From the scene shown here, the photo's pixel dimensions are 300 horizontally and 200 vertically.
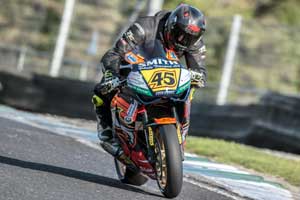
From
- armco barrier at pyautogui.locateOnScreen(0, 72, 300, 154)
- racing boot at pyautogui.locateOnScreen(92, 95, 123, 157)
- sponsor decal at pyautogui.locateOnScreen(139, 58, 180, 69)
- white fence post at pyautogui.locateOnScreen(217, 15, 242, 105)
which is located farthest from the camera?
white fence post at pyautogui.locateOnScreen(217, 15, 242, 105)

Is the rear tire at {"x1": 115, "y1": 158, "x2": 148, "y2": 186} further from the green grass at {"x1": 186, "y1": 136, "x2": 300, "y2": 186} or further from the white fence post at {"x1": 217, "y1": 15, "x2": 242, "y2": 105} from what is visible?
the white fence post at {"x1": 217, "y1": 15, "x2": 242, "y2": 105}

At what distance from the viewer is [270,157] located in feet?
44.2

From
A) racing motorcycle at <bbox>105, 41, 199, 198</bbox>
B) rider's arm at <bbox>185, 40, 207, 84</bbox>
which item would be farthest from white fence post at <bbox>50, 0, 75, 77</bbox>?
racing motorcycle at <bbox>105, 41, 199, 198</bbox>

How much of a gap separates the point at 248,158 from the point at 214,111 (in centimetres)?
529

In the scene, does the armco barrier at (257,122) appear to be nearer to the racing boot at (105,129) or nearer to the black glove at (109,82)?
the racing boot at (105,129)

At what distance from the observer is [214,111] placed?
17.9 m

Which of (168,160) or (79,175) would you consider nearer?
(168,160)

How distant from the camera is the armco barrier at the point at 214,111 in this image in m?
15.9

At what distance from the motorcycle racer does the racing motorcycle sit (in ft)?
0.32

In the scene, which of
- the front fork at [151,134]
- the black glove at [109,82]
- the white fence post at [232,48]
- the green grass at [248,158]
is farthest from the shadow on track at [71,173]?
the white fence post at [232,48]

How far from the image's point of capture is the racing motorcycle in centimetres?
771

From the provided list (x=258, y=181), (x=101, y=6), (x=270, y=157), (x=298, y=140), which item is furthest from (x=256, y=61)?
(x=101, y=6)

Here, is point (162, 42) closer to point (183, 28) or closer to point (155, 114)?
point (183, 28)

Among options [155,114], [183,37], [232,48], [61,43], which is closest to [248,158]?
[183,37]
